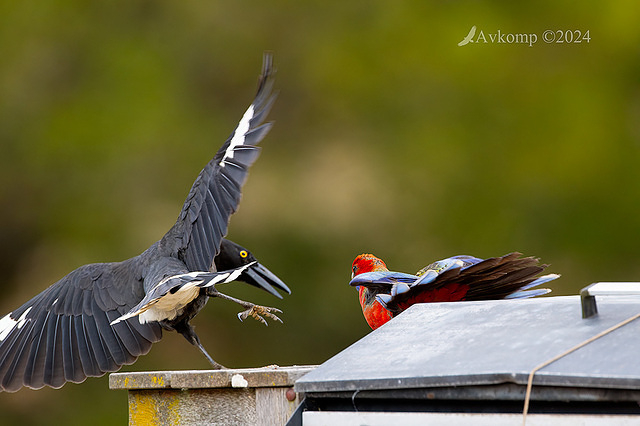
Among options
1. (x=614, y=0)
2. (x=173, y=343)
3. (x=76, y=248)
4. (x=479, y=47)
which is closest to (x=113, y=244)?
(x=76, y=248)

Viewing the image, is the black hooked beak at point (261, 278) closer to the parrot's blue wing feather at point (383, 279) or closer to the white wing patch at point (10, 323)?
the white wing patch at point (10, 323)

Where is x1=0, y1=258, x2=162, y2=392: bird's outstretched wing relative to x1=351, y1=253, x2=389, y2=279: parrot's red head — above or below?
below

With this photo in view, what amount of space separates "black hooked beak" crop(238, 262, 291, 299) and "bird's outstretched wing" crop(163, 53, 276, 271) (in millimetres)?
429

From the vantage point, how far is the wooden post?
1.72 m

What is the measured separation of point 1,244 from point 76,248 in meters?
1.02

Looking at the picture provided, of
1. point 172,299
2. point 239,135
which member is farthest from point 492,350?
point 239,135

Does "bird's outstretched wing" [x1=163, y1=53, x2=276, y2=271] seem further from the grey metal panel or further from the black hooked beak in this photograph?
the grey metal panel

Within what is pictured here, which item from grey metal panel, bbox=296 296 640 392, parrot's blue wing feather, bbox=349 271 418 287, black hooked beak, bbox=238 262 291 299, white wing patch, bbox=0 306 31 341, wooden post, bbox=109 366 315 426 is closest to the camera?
grey metal panel, bbox=296 296 640 392

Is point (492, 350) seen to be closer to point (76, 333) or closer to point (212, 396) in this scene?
point (212, 396)

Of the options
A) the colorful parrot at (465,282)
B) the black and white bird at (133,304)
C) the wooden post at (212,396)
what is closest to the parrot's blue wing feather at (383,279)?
the colorful parrot at (465,282)

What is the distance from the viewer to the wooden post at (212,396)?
172cm

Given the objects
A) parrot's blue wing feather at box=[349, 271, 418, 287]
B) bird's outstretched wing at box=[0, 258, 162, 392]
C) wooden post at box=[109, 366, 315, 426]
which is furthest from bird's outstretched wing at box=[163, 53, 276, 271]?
wooden post at box=[109, 366, 315, 426]

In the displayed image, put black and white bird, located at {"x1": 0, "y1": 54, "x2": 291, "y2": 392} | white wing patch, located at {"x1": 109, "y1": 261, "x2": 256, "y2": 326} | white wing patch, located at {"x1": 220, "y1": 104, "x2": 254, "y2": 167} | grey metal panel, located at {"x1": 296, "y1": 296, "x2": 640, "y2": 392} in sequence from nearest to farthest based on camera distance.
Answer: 1. grey metal panel, located at {"x1": 296, "y1": 296, "x2": 640, "y2": 392}
2. white wing patch, located at {"x1": 109, "y1": 261, "x2": 256, "y2": 326}
3. black and white bird, located at {"x1": 0, "y1": 54, "x2": 291, "y2": 392}
4. white wing patch, located at {"x1": 220, "y1": 104, "x2": 254, "y2": 167}

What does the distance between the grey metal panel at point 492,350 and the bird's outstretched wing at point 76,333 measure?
1971mm
